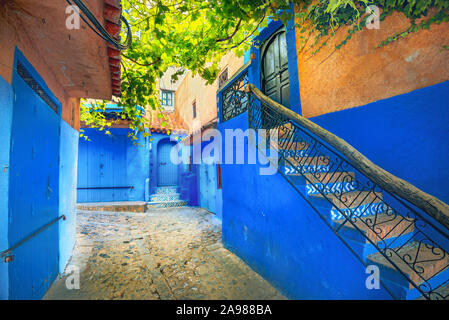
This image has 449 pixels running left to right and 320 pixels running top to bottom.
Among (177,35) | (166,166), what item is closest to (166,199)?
(166,166)

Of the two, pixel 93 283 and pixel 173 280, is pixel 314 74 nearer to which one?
pixel 173 280

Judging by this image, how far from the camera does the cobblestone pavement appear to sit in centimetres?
348

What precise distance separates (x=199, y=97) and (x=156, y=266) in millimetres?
10067

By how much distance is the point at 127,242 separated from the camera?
5941 millimetres

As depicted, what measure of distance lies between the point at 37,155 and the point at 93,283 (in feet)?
8.19

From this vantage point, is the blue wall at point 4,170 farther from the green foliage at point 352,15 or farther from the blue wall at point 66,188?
the green foliage at point 352,15

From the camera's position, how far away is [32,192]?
9.02 feet

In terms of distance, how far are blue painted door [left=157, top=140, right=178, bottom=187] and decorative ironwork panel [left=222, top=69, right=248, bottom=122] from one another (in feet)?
30.6

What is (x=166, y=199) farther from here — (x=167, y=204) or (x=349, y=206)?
(x=349, y=206)

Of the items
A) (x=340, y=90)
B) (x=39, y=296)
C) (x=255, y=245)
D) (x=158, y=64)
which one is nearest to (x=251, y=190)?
(x=255, y=245)

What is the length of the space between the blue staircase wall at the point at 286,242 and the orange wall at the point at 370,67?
167 centimetres

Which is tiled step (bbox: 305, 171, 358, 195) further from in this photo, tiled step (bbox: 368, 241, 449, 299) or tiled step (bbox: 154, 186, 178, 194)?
tiled step (bbox: 154, 186, 178, 194)

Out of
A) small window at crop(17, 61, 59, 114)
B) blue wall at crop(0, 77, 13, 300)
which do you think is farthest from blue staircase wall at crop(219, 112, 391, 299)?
small window at crop(17, 61, 59, 114)

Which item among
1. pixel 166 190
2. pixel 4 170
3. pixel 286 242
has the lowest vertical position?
pixel 166 190
